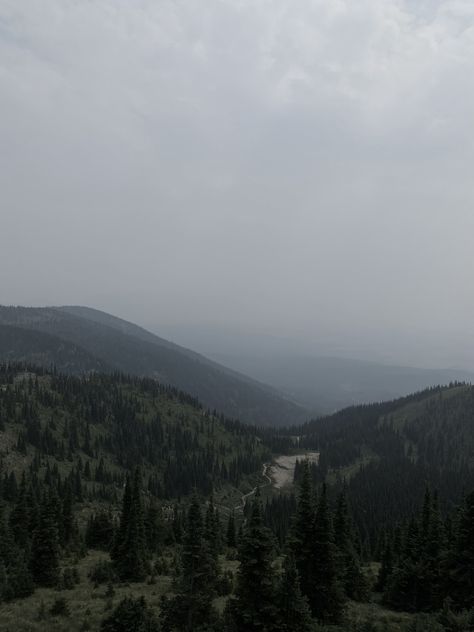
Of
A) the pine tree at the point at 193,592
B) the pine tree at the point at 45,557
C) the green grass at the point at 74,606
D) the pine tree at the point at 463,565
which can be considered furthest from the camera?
the pine tree at the point at 45,557

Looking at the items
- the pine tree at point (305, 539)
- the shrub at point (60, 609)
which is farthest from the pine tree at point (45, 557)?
the pine tree at point (305, 539)

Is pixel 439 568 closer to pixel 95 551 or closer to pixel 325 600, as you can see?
pixel 325 600

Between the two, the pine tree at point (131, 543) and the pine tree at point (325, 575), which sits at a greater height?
Result: the pine tree at point (325, 575)

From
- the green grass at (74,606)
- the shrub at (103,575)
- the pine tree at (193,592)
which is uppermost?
the pine tree at (193,592)

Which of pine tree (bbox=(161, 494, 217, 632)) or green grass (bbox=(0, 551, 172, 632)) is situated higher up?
pine tree (bbox=(161, 494, 217, 632))

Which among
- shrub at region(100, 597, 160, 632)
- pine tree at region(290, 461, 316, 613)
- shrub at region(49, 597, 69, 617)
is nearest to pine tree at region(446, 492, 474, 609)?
pine tree at region(290, 461, 316, 613)

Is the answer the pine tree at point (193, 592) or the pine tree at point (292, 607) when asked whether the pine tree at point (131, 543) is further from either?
the pine tree at point (292, 607)

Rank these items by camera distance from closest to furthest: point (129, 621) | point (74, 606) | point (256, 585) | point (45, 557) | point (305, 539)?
point (129, 621) → point (256, 585) → point (74, 606) → point (305, 539) → point (45, 557)

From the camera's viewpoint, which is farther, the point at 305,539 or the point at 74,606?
the point at 305,539

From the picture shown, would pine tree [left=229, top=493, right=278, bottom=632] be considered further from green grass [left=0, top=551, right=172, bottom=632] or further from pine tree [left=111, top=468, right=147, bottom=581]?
pine tree [left=111, top=468, right=147, bottom=581]

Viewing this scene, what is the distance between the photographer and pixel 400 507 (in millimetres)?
175250

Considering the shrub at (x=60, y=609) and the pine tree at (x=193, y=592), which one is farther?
the shrub at (x=60, y=609)

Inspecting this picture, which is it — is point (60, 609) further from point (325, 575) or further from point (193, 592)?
point (325, 575)

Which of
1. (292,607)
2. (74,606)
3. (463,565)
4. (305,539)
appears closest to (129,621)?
(292,607)
